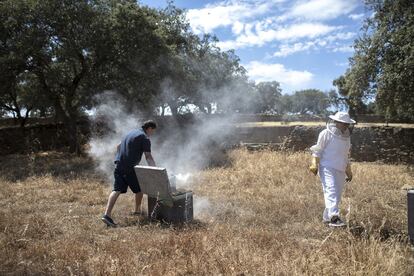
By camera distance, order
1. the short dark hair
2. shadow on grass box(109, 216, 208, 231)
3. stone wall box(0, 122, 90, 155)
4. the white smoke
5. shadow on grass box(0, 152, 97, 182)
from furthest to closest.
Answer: stone wall box(0, 122, 90, 155) → the white smoke → shadow on grass box(0, 152, 97, 182) → the short dark hair → shadow on grass box(109, 216, 208, 231)

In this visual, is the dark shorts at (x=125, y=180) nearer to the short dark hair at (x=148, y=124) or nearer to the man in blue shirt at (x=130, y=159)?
the man in blue shirt at (x=130, y=159)

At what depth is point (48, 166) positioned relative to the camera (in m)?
12.7

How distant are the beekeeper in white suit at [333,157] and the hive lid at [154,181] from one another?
211cm

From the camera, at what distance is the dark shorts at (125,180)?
6445 millimetres

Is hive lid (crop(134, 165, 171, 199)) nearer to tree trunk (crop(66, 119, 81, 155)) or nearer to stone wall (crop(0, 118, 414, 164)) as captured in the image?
stone wall (crop(0, 118, 414, 164))

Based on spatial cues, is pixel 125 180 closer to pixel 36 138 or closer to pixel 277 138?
pixel 277 138

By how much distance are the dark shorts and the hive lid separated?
265 millimetres

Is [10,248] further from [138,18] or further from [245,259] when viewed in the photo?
[138,18]

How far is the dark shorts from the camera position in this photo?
21.1 feet

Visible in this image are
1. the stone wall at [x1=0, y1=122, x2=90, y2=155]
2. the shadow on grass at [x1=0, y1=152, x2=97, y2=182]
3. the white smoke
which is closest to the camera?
the shadow on grass at [x1=0, y1=152, x2=97, y2=182]

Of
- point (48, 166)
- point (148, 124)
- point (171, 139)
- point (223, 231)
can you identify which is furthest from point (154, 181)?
point (171, 139)

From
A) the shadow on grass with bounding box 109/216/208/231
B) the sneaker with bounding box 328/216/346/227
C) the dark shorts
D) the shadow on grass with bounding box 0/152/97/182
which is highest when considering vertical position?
the dark shorts

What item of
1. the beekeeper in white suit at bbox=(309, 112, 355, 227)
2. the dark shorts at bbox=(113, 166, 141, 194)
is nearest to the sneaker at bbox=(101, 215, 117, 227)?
the dark shorts at bbox=(113, 166, 141, 194)

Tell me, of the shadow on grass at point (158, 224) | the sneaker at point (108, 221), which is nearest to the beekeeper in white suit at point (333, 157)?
the shadow on grass at point (158, 224)
